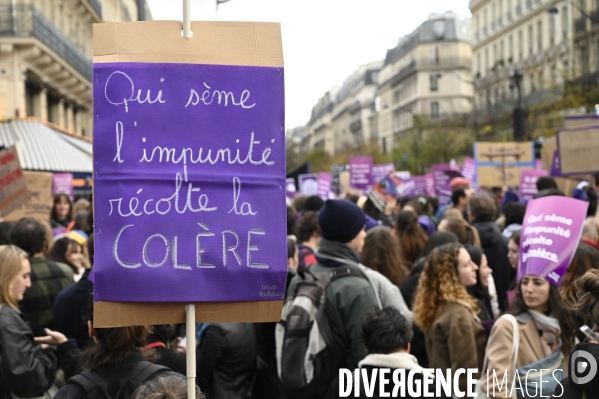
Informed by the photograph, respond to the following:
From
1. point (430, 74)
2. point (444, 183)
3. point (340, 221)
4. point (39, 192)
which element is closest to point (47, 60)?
point (444, 183)

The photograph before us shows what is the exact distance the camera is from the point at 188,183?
121 inches

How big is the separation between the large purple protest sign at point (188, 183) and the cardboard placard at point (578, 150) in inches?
319

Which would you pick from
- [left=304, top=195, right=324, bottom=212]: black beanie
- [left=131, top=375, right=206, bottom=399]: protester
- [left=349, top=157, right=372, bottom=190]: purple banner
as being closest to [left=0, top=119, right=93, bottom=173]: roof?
[left=349, top=157, right=372, bottom=190]: purple banner

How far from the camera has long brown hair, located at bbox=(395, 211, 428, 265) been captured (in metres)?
7.45

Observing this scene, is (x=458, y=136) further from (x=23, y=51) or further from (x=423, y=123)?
(x=23, y=51)

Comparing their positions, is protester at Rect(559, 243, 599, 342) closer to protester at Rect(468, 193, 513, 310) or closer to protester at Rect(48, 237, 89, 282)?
protester at Rect(468, 193, 513, 310)

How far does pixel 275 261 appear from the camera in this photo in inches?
122

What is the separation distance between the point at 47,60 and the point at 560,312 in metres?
24.6

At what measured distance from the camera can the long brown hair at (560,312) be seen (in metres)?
4.26

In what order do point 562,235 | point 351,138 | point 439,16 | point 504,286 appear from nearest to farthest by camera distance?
point 562,235
point 504,286
point 439,16
point 351,138

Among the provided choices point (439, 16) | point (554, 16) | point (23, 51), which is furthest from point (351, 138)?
point (23, 51)

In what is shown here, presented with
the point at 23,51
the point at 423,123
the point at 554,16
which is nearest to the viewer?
the point at 23,51

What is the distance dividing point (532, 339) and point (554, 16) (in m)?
48.6

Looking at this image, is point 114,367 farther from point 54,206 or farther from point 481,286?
point 54,206
